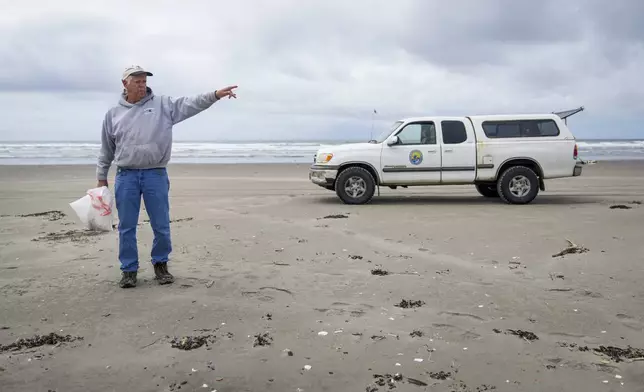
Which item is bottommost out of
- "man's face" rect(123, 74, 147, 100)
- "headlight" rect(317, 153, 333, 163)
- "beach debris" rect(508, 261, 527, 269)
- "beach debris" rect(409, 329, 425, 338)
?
"beach debris" rect(409, 329, 425, 338)

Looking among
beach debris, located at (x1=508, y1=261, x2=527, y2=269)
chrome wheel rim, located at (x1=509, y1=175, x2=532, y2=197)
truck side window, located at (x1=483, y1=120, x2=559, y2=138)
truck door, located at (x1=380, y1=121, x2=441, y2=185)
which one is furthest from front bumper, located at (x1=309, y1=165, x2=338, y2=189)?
beach debris, located at (x1=508, y1=261, x2=527, y2=269)

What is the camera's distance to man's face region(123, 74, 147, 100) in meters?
5.38

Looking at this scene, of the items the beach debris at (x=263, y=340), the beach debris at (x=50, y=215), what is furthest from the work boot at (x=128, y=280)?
the beach debris at (x=50, y=215)

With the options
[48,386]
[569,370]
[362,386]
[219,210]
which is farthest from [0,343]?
[219,210]

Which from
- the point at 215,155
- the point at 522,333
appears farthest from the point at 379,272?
the point at 215,155

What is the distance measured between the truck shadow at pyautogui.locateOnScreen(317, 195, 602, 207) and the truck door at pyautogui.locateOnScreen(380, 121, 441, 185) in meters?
0.60

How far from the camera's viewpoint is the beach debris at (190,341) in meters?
4.04

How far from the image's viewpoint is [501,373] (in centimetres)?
361

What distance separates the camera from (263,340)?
4168 mm

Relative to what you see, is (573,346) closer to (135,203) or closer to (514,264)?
(514,264)

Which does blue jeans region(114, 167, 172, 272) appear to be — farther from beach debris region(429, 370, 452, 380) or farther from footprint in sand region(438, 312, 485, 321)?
beach debris region(429, 370, 452, 380)

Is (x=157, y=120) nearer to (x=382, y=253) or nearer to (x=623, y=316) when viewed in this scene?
(x=382, y=253)

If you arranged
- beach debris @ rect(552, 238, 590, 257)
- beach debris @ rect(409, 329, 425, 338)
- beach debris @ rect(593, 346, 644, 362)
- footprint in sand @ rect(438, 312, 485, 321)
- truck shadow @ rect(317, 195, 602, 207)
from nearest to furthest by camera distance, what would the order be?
beach debris @ rect(593, 346, 644, 362), beach debris @ rect(409, 329, 425, 338), footprint in sand @ rect(438, 312, 485, 321), beach debris @ rect(552, 238, 590, 257), truck shadow @ rect(317, 195, 602, 207)

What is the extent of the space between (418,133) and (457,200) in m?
1.84
